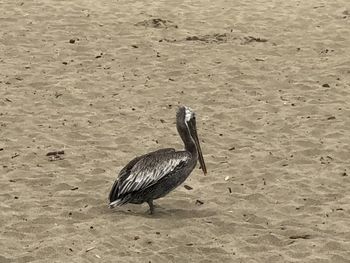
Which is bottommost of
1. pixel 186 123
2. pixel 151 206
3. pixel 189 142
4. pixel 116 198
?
pixel 151 206

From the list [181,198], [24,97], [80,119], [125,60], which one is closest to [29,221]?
[181,198]

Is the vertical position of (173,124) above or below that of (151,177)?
below

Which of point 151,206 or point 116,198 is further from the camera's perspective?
point 151,206

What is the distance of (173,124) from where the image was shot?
12484 mm

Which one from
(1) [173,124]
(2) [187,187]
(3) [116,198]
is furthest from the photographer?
(1) [173,124]

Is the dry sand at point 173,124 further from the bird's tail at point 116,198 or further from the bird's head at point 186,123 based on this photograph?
the bird's head at point 186,123

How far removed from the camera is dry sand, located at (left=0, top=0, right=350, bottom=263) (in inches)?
336

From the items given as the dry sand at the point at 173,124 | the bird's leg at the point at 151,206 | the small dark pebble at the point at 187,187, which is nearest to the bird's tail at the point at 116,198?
the dry sand at the point at 173,124

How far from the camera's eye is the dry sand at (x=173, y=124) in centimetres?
854

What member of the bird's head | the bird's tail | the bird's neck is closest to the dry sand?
the bird's tail

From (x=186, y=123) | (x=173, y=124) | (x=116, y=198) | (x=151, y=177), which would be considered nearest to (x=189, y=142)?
(x=186, y=123)

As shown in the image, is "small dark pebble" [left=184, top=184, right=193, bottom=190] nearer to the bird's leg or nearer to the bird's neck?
the bird's neck

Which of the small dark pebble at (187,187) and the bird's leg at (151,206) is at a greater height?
the bird's leg at (151,206)

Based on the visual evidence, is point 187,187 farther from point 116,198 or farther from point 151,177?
point 116,198
